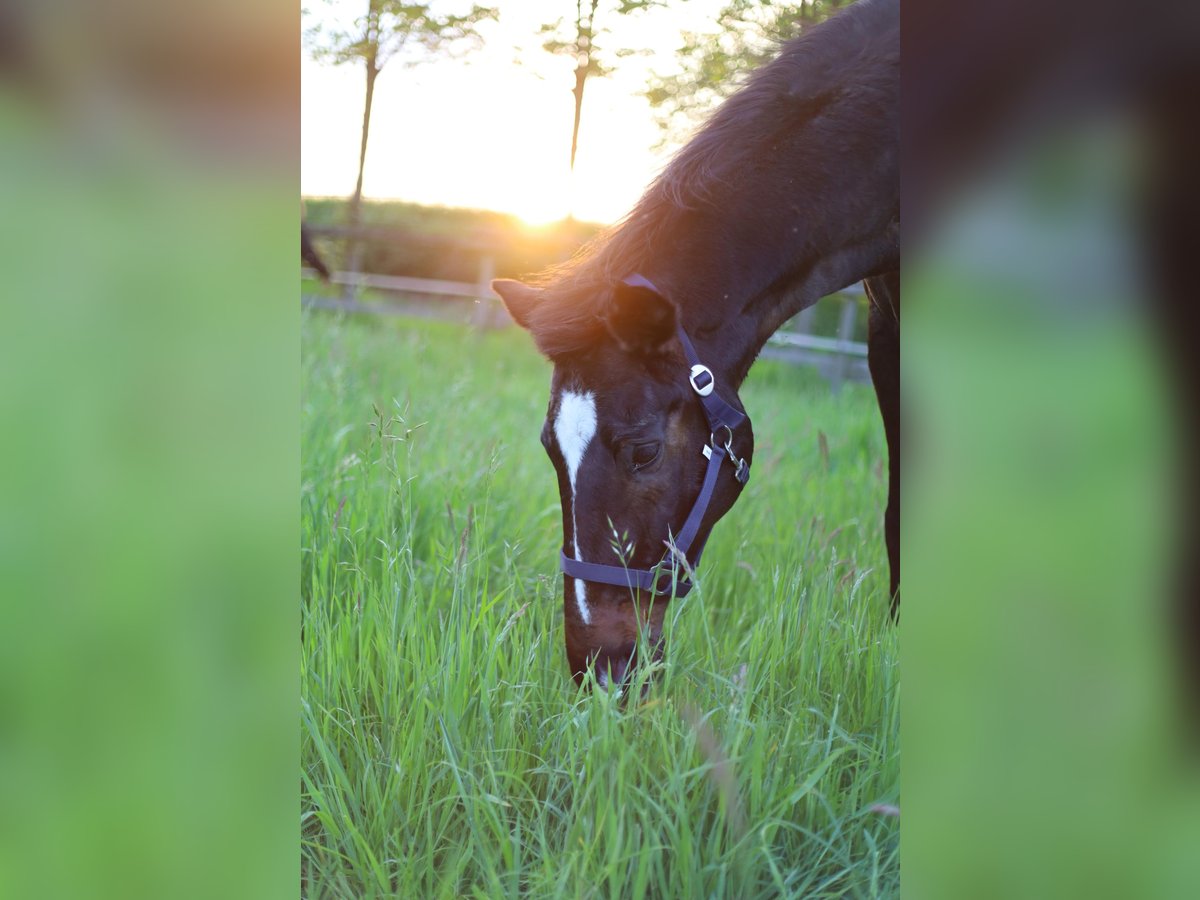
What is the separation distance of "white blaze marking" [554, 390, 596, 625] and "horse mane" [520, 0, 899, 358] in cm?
11

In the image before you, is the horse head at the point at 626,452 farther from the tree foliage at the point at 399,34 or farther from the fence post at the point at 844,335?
the fence post at the point at 844,335

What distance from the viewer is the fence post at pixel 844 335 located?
282cm

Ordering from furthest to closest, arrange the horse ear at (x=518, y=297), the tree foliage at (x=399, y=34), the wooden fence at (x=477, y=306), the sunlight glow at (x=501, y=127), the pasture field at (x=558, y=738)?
the wooden fence at (x=477, y=306), the horse ear at (x=518, y=297), the sunlight glow at (x=501, y=127), the tree foliage at (x=399, y=34), the pasture field at (x=558, y=738)

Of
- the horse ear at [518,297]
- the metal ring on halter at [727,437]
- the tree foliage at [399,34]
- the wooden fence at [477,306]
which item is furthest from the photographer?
the wooden fence at [477,306]

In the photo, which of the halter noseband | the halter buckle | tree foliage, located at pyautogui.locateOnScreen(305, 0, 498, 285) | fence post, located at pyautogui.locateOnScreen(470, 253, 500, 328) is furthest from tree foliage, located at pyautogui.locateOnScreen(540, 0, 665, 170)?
fence post, located at pyautogui.locateOnScreen(470, 253, 500, 328)

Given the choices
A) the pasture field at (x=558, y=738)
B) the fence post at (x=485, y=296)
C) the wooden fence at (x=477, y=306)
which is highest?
the fence post at (x=485, y=296)

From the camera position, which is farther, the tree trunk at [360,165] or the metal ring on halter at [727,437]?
the metal ring on halter at [727,437]

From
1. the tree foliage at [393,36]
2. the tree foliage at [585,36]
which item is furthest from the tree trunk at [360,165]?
the tree foliage at [585,36]

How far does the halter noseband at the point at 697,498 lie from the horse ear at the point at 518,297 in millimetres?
346
